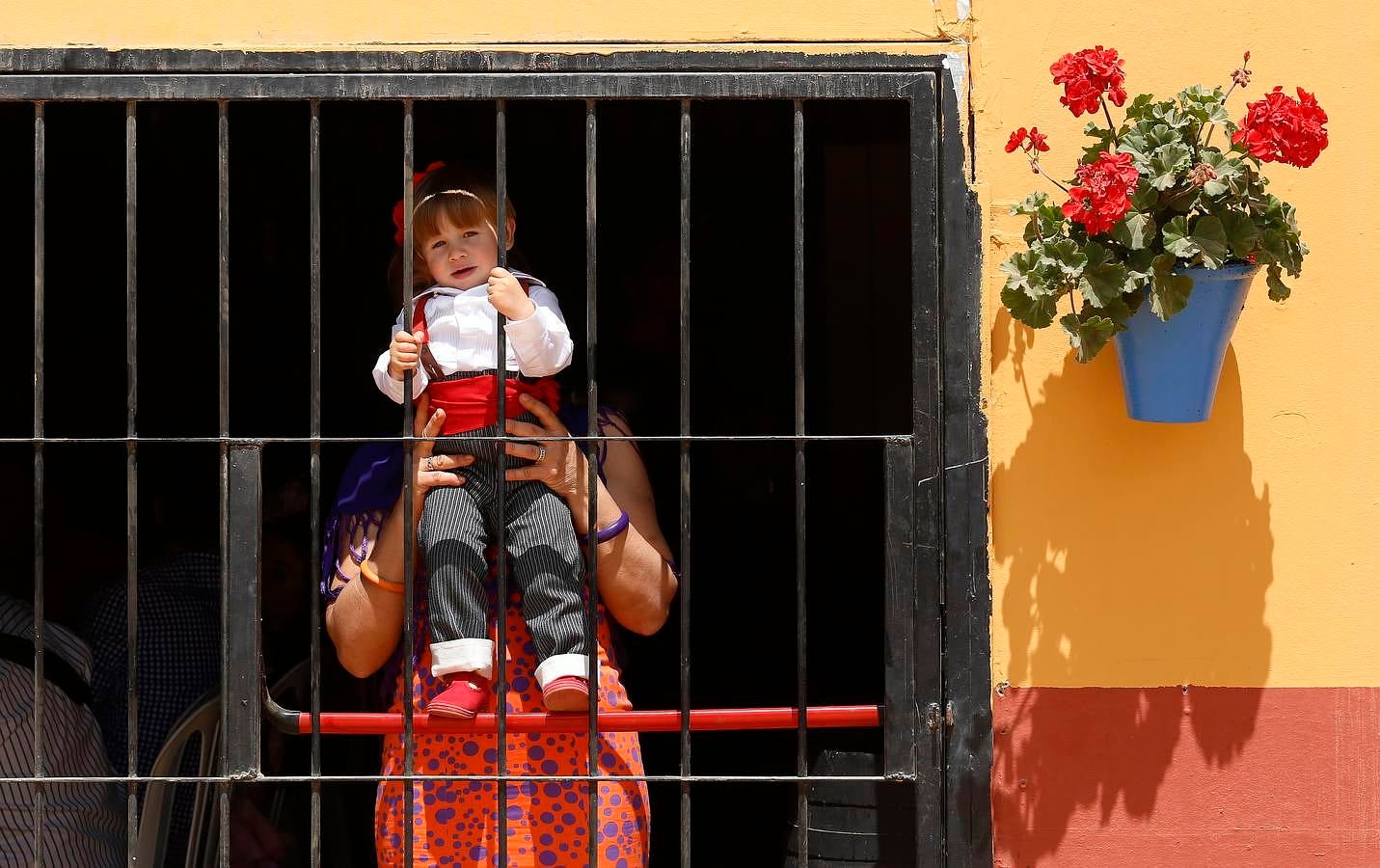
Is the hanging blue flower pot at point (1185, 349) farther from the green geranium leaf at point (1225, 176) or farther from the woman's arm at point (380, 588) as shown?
the woman's arm at point (380, 588)

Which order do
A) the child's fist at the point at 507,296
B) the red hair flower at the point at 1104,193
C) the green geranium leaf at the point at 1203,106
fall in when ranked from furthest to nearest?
the child's fist at the point at 507,296, the green geranium leaf at the point at 1203,106, the red hair flower at the point at 1104,193

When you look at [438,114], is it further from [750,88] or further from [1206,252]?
[1206,252]

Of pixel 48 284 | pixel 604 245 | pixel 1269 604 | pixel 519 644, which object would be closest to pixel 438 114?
pixel 604 245

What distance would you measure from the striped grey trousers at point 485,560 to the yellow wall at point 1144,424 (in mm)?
777

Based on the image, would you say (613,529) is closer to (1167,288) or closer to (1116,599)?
(1116,599)

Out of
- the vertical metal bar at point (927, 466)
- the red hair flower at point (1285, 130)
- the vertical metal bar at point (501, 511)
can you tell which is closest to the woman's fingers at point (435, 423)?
the vertical metal bar at point (501, 511)

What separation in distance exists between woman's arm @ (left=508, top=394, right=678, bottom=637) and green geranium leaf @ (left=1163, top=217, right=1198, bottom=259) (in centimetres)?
107

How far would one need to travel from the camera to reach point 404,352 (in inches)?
108

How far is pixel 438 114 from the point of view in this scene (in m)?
4.13

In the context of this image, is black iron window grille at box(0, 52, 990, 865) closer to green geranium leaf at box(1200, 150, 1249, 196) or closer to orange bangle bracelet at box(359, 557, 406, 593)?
orange bangle bracelet at box(359, 557, 406, 593)

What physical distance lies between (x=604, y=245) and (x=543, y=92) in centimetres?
155

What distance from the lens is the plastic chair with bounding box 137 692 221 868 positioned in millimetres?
3018

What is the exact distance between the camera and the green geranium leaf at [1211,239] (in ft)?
8.24

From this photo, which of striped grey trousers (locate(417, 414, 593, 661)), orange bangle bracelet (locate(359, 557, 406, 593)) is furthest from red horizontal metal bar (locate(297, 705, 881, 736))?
orange bangle bracelet (locate(359, 557, 406, 593))
